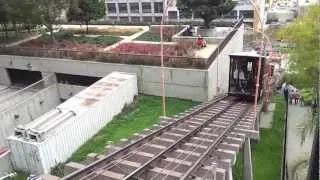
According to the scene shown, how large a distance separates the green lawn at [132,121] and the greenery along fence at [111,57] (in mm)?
1956

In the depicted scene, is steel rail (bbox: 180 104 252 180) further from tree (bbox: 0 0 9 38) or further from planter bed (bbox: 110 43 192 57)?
tree (bbox: 0 0 9 38)

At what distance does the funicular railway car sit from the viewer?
16719 mm

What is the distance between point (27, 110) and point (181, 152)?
13.0m

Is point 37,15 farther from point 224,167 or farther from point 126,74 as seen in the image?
point 224,167

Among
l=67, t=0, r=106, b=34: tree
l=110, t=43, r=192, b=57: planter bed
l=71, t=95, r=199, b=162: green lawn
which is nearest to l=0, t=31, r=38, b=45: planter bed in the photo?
l=67, t=0, r=106, b=34: tree

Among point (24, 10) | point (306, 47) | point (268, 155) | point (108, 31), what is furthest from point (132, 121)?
point (108, 31)

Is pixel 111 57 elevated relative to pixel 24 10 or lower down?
lower down

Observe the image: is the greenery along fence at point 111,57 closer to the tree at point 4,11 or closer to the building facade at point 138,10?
the tree at point 4,11

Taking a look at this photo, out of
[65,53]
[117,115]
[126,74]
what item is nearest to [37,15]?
[65,53]

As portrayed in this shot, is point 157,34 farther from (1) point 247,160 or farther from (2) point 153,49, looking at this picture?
(1) point 247,160

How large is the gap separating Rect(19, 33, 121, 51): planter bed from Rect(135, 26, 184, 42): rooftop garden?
2.00 meters

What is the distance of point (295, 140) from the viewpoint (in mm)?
15727

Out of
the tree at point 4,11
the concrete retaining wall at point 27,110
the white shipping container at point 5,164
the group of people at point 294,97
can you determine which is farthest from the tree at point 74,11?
the group of people at point 294,97

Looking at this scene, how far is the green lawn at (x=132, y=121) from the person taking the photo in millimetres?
15406
